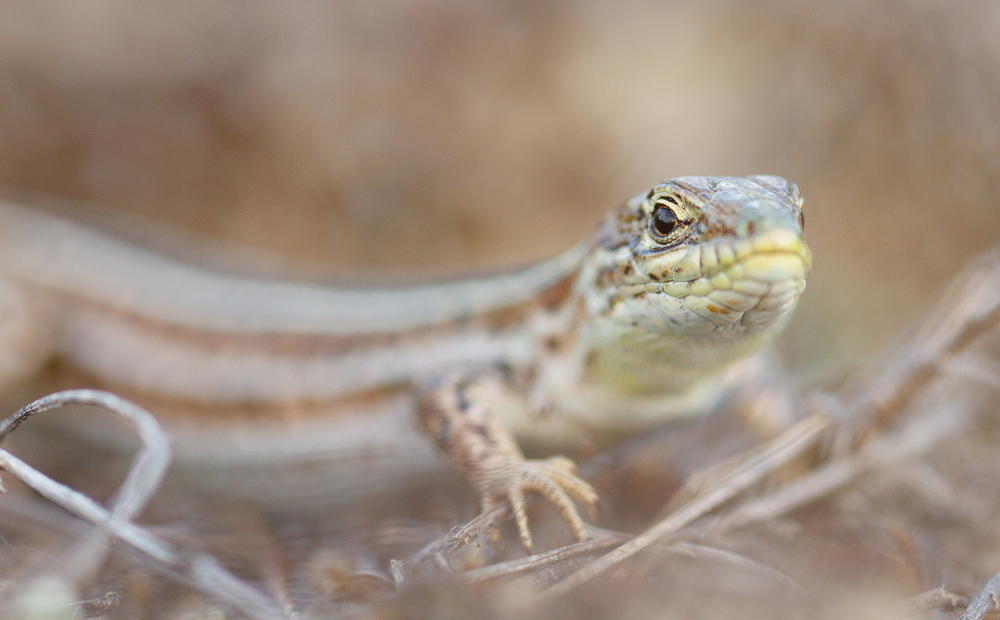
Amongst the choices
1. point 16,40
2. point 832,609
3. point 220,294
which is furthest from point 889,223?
point 16,40

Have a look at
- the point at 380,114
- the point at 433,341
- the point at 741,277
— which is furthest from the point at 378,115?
the point at 741,277

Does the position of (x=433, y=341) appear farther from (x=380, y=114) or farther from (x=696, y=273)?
(x=380, y=114)

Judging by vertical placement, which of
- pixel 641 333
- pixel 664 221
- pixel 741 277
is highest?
pixel 664 221

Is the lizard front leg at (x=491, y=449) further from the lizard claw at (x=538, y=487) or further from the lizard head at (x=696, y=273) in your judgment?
the lizard head at (x=696, y=273)

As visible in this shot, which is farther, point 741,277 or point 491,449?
point 491,449

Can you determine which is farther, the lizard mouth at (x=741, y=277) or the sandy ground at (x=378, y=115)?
the sandy ground at (x=378, y=115)

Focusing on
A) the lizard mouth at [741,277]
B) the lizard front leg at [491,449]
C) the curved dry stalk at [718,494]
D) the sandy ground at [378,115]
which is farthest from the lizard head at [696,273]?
the sandy ground at [378,115]
